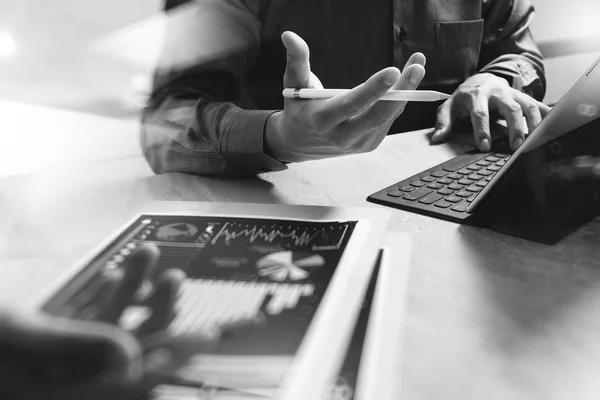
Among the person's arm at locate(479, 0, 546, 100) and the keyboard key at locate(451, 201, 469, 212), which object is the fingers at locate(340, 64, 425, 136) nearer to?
the keyboard key at locate(451, 201, 469, 212)

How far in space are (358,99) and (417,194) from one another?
0.12 metres

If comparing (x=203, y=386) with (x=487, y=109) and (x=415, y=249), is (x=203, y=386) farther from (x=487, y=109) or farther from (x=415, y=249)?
(x=487, y=109)

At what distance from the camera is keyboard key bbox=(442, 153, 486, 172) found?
572mm

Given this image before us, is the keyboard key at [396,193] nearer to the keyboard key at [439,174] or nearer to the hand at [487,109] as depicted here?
the keyboard key at [439,174]

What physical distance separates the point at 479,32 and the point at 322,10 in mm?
372

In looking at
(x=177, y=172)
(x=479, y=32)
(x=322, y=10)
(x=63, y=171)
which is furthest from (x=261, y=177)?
(x=479, y=32)

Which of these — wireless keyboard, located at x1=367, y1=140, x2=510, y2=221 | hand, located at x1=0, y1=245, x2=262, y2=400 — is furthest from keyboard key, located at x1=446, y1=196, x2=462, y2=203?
hand, located at x1=0, y1=245, x2=262, y2=400

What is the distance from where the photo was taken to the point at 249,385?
22cm

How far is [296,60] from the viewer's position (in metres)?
0.49

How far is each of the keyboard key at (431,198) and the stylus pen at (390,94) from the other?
93 mm

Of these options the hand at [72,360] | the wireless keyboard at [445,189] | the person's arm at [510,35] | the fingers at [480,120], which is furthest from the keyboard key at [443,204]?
the person's arm at [510,35]

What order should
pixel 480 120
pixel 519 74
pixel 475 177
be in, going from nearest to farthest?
pixel 475 177, pixel 480 120, pixel 519 74

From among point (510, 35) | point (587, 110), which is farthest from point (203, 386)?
point (510, 35)

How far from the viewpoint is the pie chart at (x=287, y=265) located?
32cm
